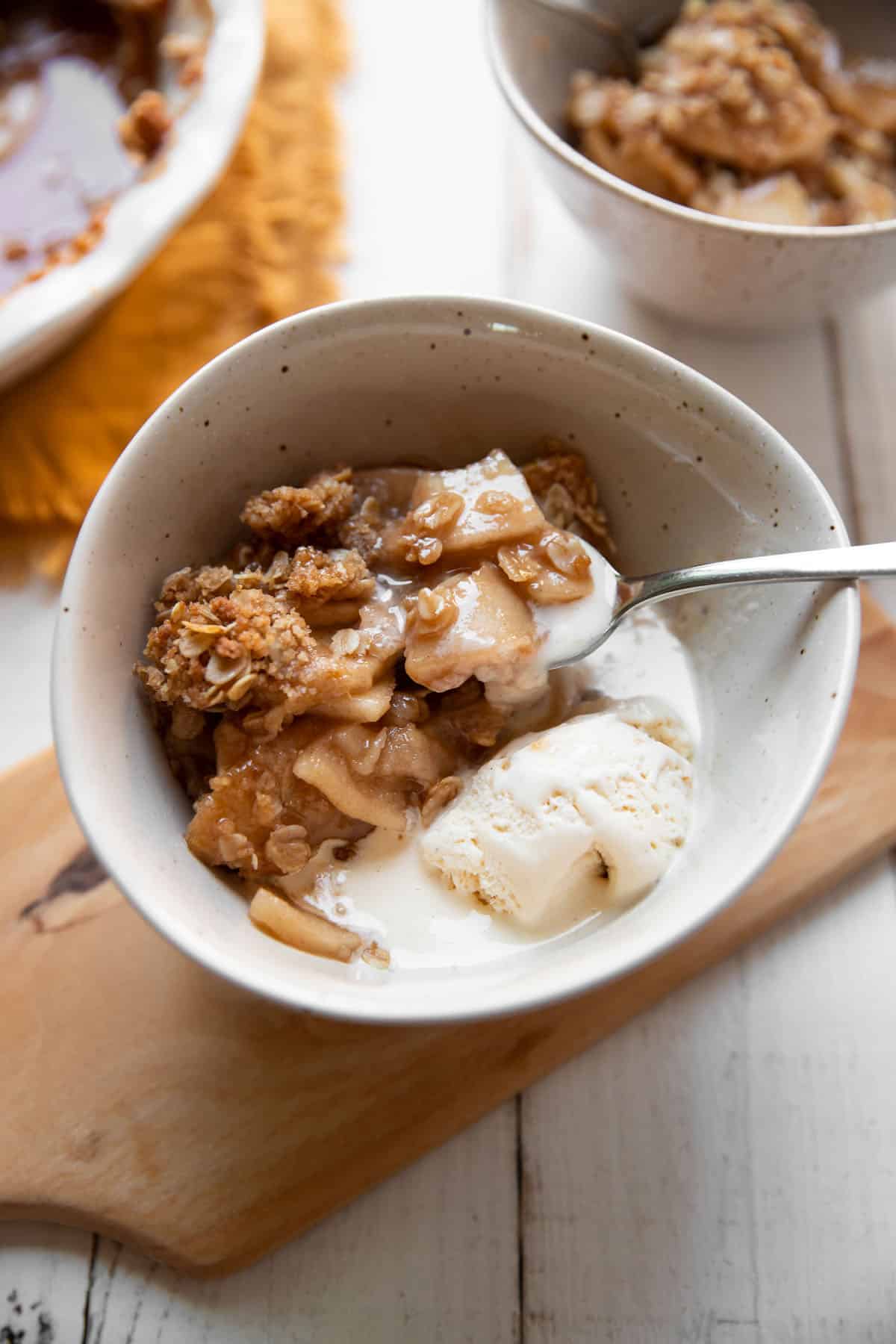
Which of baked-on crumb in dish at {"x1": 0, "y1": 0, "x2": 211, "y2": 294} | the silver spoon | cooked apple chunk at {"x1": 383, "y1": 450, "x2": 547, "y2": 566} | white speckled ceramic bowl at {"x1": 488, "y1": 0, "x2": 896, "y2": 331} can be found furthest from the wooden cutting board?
baked-on crumb in dish at {"x1": 0, "y1": 0, "x2": 211, "y2": 294}

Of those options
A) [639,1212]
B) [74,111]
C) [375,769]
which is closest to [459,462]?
[375,769]

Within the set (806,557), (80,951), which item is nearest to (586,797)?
(806,557)

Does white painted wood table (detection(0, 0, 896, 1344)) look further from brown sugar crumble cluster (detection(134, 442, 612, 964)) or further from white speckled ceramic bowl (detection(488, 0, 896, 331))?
white speckled ceramic bowl (detection(488, 0, 896, 331))

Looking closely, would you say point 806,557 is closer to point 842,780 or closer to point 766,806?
point 766,806

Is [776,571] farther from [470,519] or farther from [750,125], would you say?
[750,125]

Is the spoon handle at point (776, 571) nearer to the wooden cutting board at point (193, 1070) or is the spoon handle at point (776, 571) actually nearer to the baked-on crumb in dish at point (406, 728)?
the baked-on crumb in dish at point (406, 728)

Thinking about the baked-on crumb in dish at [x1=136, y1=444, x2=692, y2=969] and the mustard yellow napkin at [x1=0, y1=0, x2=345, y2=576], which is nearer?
the baked-on crumb in dish at [x1=136, y1=444, x2=692, y2=969]
